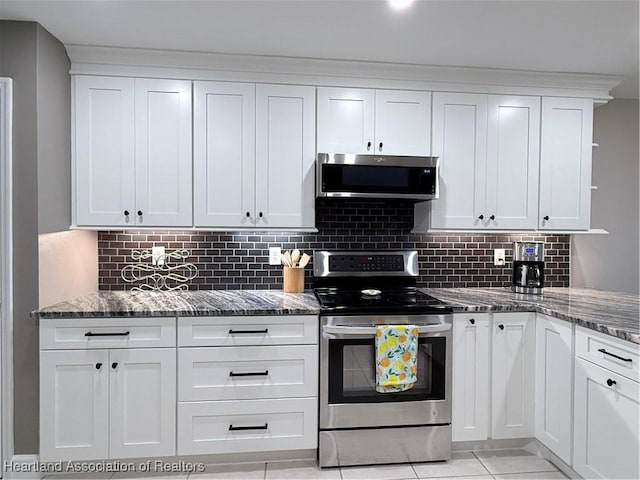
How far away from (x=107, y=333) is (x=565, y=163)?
304 cm

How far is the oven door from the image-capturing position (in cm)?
218

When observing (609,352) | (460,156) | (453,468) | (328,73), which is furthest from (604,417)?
(328,73)

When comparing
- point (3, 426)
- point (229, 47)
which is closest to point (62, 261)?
point (3, 426)

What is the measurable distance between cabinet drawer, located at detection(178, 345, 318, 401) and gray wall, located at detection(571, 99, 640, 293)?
7.37ft

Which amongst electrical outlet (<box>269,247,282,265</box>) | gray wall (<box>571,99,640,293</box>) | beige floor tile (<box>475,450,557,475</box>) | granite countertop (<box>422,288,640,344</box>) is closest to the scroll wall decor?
electrical outlet (<box>269,247,282,265</box>)

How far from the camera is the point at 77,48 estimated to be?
231 cm

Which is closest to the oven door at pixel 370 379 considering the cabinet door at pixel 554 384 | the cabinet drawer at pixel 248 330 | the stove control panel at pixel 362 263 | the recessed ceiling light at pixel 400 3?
the cabinet drawer at pixel 248 330

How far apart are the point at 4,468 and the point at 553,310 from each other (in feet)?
9.84

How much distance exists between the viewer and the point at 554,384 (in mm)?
2135

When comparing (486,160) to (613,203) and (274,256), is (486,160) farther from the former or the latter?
(274,256)

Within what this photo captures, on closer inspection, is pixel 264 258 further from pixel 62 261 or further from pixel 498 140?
pixel 498 140

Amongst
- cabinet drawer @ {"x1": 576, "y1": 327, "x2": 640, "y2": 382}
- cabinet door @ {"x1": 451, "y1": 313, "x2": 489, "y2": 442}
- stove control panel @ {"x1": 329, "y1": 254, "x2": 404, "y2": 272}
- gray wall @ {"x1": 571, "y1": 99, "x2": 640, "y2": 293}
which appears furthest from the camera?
gray wall @ {"x1": 571, "y1": 99, "x2": 640, "y2": 293}

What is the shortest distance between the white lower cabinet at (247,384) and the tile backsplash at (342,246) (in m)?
0.68

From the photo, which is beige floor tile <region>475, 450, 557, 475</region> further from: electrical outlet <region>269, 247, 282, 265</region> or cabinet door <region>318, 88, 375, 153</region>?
cabinet door <region>318, 88, 375, 153</region>
